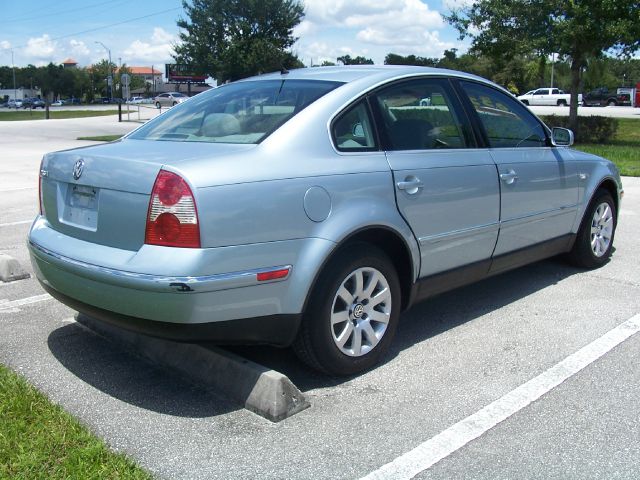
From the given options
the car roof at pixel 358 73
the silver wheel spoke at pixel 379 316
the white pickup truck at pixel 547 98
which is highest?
the white pickup truck at pixel 547 98

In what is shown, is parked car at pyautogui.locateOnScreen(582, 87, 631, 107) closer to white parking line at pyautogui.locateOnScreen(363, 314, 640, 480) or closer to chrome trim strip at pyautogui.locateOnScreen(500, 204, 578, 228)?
chrome trim strip at pyautogui.locateOnScreen(500, 204, 578, 228)

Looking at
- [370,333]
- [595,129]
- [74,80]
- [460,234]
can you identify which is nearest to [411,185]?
[460,234]

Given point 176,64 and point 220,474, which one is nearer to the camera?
point 220,474

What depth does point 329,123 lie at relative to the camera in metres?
3.71

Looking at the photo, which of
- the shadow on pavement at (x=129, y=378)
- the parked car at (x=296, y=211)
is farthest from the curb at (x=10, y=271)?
Result: the parked car at (x=296, y=211)

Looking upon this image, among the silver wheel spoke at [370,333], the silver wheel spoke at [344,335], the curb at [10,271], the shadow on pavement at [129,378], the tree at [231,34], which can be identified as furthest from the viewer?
the tree at [231,34]

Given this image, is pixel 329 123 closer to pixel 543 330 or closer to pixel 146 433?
pixel 146 433

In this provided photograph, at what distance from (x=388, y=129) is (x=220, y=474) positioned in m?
2.18

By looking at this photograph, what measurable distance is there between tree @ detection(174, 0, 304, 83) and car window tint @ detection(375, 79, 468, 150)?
51209mm

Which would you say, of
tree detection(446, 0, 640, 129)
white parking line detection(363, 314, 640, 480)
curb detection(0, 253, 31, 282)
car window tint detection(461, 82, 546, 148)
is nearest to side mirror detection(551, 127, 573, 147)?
car window tint detection(461, 82, 546, 148)

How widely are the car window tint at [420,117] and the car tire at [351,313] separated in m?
0.75

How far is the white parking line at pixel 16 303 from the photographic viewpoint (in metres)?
4.99

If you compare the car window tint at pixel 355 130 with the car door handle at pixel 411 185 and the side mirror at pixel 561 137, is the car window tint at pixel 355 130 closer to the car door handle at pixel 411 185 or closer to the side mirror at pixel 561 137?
the car door handle at pixel 411 185

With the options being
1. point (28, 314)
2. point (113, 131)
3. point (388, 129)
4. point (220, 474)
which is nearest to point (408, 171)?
point (388, 129)
